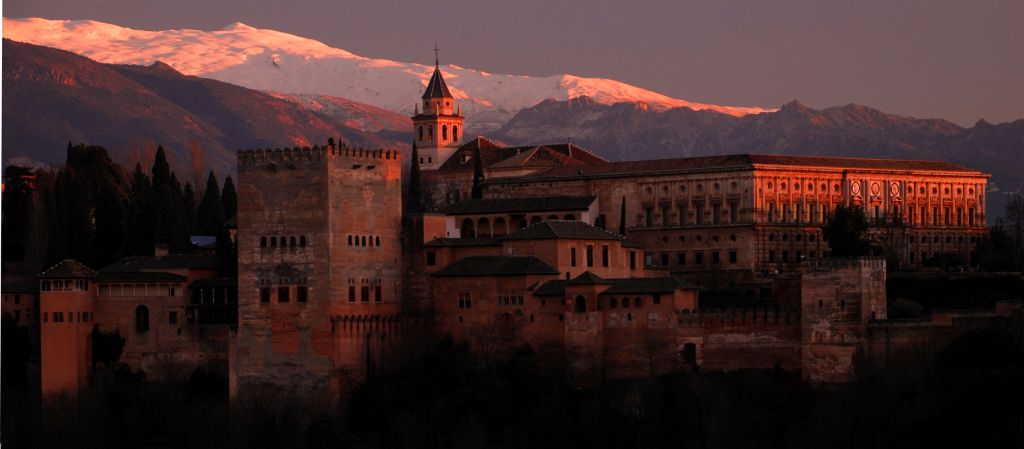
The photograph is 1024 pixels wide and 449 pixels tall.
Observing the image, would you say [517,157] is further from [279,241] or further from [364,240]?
[279,241]

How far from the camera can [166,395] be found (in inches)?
2731

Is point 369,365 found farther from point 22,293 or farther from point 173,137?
point 173,137

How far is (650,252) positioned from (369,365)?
2002 cm

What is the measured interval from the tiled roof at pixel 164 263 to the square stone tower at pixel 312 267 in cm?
519

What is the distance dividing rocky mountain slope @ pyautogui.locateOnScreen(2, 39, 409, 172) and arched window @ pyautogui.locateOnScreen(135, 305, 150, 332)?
84.0 metres

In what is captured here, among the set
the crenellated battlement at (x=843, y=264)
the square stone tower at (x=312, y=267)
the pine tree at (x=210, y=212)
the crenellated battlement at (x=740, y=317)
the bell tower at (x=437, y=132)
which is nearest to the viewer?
the crenellated battlement at (x=843, y=264)

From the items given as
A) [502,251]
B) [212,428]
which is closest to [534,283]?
[502,251]

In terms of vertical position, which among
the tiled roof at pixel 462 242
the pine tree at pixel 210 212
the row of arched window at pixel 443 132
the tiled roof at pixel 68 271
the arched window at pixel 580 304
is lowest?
the arched window at pixel 580 304

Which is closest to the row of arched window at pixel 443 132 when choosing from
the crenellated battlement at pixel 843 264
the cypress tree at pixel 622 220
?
the cypress tree at pixel 622 220

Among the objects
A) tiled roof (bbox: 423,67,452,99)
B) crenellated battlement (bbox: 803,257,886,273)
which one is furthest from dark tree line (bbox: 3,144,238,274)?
crenellated battlement (bbox: 803,257,886,273)

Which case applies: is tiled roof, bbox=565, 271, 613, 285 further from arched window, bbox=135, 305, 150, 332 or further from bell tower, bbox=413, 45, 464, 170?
A: bell tower, bbox=413, 45, 464, 170

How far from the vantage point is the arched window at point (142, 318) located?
72.4m

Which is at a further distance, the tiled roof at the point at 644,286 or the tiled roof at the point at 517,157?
the tiled roof at the point at 517,157

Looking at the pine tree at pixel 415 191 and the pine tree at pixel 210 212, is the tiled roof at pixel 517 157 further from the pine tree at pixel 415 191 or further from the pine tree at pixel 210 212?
the pine tree at pixel 210 212
